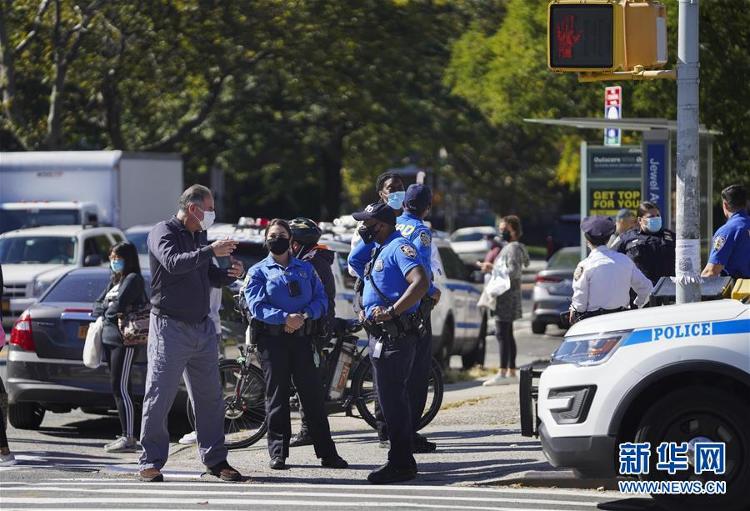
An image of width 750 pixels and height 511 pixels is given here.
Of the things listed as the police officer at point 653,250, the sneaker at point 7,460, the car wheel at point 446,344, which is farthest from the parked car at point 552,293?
the sneaker at point 7,460

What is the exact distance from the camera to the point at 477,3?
39.6 m

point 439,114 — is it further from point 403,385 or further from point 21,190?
point 403,385

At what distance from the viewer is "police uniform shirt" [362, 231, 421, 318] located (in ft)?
30.4

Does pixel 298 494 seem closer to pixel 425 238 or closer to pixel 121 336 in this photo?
pixel 425 238

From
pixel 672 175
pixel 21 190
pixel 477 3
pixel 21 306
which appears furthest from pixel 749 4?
pixel 477 3

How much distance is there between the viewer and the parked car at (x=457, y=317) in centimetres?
1709

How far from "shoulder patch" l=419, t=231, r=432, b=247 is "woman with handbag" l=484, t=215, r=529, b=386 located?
554 cm

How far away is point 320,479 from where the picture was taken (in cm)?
951

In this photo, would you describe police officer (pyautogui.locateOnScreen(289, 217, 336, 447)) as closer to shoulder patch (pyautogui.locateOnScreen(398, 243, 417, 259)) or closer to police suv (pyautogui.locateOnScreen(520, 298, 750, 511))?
shoulder patch (pyautogui.locateOnScreen(398, 243, 417, 259))

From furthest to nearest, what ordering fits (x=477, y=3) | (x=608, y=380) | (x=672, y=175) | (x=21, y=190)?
(x=477, y=3)
(x=21, y=190)
(x=672, y=175)
(x=608, y=380)

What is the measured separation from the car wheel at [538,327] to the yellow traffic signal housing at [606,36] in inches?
538

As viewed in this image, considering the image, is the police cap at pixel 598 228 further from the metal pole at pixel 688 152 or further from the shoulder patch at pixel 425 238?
the shoulder patch at pixel 425 238

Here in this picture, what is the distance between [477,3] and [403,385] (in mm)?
31233

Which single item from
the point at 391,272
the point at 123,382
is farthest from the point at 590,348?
the point at 123,382
